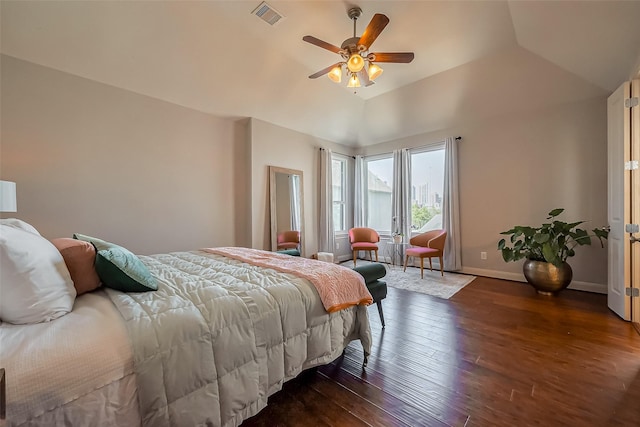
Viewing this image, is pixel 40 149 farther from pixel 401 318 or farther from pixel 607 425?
pixel 607 425

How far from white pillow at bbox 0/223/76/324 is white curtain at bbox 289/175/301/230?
3.75 meters

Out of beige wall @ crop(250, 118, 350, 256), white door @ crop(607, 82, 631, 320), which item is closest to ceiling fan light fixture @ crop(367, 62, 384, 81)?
beige wall @ crop(250, 118, 350, 256)

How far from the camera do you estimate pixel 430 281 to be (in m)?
4.09


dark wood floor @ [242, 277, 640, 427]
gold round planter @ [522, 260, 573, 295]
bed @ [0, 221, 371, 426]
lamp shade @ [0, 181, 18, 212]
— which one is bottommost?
dark wood floor @ [242, 277, 640, 427]

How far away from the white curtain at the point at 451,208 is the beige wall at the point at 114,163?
12.7ft

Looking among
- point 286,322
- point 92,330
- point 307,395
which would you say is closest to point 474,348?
point 307,395

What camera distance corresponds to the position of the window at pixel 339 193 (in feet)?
19.3

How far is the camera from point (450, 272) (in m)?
4.68

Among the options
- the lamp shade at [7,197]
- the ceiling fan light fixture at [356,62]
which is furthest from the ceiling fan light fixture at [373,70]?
the lamp shade at [7,197]

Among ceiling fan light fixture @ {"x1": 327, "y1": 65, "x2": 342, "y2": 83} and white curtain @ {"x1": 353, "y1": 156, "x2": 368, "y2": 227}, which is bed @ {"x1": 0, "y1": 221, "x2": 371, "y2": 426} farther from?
white curtain @ {"x1": 353, "y1": 156, "x2": 368, "y2": 227}

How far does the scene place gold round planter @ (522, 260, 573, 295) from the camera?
3244 mm

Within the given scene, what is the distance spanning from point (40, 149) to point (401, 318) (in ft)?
13.8

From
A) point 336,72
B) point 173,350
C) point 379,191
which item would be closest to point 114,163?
point 336,72

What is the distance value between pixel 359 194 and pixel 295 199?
184 cm
